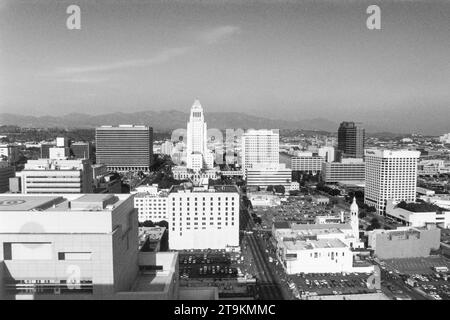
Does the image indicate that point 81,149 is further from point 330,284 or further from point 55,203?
point 55,203

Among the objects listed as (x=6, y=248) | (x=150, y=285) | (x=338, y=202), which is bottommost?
(x=338, y=202)

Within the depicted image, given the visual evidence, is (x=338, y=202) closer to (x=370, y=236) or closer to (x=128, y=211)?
(x=370, y=236)

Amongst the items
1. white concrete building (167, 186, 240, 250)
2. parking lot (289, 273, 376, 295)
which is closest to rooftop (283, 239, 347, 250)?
parking lot (289, 273, 376, 295)

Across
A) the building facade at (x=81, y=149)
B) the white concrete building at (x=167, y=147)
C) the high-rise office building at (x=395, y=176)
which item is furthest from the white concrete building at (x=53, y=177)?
the white concrete building at (x=167, y=147)

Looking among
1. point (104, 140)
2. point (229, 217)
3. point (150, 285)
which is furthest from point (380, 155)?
point (104, 140)

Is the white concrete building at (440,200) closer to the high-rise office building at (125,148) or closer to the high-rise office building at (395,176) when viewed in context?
the high-rise office building at (395,176)

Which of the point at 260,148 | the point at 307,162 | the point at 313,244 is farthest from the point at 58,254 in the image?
the point at 307,162
